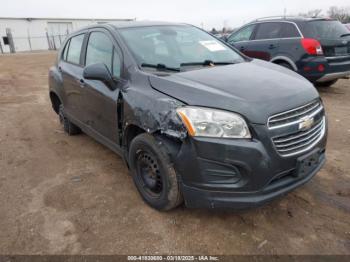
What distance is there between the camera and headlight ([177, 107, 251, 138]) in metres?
2.38

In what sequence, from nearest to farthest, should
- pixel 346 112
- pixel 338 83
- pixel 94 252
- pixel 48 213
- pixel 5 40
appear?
pixel 94 252
pixel 48 213
pixel 346 112
pixel 338 83
pixel 5 40

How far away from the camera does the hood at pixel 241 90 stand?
242cm

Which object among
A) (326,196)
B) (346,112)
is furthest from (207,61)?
(346,112)

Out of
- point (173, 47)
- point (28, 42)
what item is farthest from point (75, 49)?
point (28, 42)

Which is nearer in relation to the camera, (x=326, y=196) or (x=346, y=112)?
(x=326, y=196)

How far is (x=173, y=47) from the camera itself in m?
3.48

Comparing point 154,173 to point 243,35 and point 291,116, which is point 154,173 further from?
point 243,35

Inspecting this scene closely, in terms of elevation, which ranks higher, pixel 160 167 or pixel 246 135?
pixel 246 135

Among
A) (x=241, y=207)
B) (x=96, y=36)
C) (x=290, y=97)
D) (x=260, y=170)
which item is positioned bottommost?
(x=241, y=207)

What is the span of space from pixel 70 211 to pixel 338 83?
860cm

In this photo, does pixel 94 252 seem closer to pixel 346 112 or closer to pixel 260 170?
pixel 260 170

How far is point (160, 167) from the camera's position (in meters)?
2.70

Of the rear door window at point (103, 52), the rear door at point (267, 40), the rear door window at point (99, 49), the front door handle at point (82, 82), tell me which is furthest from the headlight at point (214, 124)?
the rear door at point (267, 40)

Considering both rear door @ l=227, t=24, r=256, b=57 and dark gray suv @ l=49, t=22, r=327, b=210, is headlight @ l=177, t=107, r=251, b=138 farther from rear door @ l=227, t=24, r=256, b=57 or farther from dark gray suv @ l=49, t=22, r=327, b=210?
rear door @ l=227, t=24, r=256, b=57
